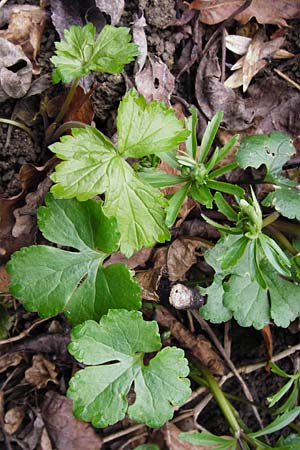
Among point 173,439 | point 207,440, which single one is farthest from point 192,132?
point 173,439

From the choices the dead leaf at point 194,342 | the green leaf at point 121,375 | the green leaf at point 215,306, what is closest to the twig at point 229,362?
the dead leaf at point 194,342

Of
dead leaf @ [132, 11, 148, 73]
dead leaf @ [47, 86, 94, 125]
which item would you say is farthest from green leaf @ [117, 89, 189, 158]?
dead leaf @ [132, 11, 148, 73]

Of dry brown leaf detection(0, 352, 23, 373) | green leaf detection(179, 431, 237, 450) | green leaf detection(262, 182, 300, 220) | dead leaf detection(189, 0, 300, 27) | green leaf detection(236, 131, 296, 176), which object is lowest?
green leaf detection(179, 431, 237, 450)

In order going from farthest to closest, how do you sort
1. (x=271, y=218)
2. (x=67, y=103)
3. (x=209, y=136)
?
(x=271, y=218)
(x=67, y=103)
(x=209, y=136)

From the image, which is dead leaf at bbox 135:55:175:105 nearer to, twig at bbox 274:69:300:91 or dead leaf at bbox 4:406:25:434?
twig at bbox 274:69:300:91

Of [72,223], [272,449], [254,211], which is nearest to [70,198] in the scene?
[72,223]

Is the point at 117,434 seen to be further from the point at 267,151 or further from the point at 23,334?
the point at 267,151

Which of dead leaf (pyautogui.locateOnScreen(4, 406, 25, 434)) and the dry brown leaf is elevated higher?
the dry brown leaf

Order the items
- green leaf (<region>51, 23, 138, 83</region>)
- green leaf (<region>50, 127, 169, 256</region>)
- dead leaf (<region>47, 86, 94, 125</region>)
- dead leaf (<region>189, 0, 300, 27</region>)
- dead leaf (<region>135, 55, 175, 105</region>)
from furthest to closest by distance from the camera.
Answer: dead leaf (<region>189, 0, 300, 27</region>), dead leaf (<region>135, 55, 175, 105</region>), dead leaf (<region>47, 86, 94, 125</region>), green leaf (<region>51, 23, 138, 83</region>), green leaf (<region>50, 127, 169, 256</region>)
